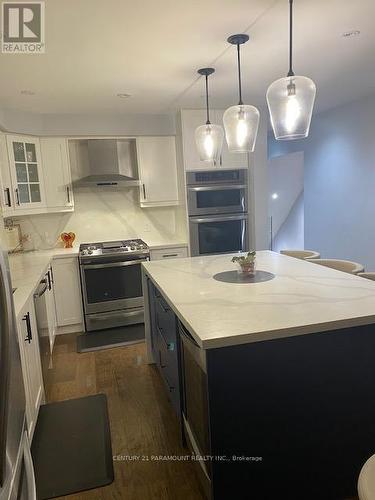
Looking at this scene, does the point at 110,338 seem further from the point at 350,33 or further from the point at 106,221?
the point at 350,33

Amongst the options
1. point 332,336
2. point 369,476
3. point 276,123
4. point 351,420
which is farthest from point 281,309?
point 276,123

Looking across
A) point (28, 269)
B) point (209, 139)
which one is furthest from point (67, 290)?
point (209, 139)

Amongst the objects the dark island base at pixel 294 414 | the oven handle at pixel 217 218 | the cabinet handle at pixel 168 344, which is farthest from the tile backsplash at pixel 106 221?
the dark island base at pixel 294 414

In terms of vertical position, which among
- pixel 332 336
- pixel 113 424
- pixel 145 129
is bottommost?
pixel 113 424

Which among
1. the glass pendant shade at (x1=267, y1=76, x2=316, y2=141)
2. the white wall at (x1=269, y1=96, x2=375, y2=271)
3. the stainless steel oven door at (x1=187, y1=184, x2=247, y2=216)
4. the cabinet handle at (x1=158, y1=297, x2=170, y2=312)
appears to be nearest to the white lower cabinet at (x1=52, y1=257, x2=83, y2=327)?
the stainless steel oven door at (x1=187, y1=184, x2=247, y2=216)

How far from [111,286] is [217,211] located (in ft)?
4.82

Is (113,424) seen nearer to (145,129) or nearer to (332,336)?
(332,336)

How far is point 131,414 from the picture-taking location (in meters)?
2.38

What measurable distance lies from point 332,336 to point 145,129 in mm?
3333

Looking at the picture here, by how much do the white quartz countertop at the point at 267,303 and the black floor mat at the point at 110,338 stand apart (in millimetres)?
1351

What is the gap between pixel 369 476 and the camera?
35.8 inches

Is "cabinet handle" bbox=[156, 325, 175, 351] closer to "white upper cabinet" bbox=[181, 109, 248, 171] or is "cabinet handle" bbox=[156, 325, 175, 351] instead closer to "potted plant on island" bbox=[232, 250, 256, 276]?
"potted plant on island" bbox=[232, 250, 256, 276]

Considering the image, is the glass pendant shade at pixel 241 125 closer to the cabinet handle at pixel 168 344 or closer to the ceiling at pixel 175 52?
the ceiling at pixel 175 52

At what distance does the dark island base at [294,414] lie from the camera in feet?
4.71
